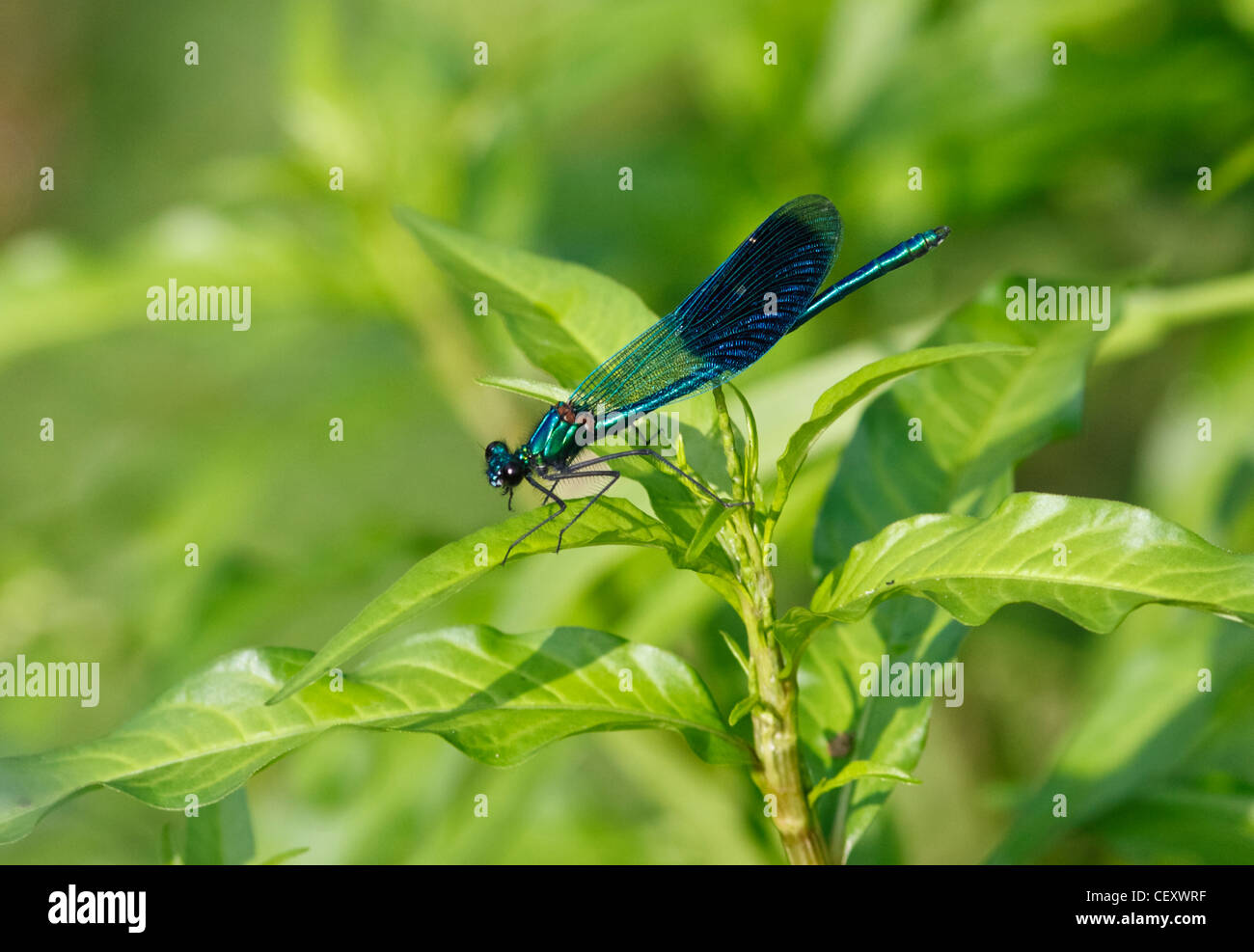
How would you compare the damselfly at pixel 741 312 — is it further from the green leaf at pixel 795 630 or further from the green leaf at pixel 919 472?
the green leaf at pixel 795 630

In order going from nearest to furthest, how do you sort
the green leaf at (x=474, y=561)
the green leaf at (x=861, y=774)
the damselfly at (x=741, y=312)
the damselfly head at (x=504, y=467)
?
the green leaf at (x=474, y=561) → the green leaf at (x=861, y=774) → the damselfly at (x=741, y=312) → the damselfly head at (x=504, y=467)

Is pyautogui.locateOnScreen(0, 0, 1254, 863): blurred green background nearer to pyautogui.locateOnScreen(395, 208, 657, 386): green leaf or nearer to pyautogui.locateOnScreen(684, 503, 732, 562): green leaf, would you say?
pyautogui.locateOnScreen(395, 208, 657, 386): green leaf

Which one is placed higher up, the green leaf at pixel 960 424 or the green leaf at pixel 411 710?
the green leaf at pixel 960 424

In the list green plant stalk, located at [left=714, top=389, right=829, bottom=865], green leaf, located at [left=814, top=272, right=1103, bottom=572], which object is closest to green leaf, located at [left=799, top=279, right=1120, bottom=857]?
green leaf, located at [left=814, top=272, right=1103, bottom=572]

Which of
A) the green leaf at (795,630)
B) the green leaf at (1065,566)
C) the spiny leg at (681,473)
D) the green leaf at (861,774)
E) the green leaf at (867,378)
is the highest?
the green leaf at (867,378)

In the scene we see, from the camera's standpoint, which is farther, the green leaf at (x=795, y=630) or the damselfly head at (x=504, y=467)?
the damselfly head at (x=504, y=467)

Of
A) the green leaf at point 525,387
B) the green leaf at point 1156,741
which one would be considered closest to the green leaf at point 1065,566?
the green leaf at point 525,387
